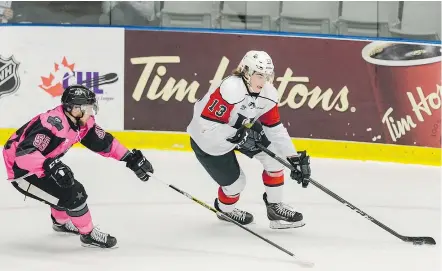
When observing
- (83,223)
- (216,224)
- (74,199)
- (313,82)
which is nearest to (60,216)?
(83,223)

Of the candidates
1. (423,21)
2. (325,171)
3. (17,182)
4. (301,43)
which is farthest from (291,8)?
(17,182)

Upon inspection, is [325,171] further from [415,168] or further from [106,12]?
[106,12]

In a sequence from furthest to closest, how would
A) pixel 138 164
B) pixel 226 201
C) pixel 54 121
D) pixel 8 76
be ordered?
pixel 8 76 < pixel 226 201 < pixel 138 164 < pixel 54 121

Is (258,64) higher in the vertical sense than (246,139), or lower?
higher

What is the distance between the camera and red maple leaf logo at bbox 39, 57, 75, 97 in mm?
7125

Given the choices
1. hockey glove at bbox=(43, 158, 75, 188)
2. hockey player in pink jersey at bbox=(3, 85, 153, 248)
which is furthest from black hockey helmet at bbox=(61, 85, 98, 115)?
hockey glove at bbox=(43, 158, 75, 188)

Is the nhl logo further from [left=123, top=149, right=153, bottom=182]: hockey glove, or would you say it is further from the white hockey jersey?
[left=123, top=149, right=153, bottom=182]: hockey glove

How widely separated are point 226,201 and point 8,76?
2706 mm

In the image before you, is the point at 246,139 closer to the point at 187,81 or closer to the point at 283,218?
the point at 283,218

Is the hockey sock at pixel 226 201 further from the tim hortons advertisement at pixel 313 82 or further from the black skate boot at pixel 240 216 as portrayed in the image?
the tim hortons advertisement at pixel 313 82

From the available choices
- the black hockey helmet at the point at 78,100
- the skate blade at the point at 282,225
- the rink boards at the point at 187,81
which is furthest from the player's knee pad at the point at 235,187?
the rink boards at the point at 187,81

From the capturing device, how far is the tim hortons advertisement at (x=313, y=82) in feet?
22.4

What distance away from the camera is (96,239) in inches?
183

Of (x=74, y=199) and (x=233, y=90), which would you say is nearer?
(x=74, y=199)
